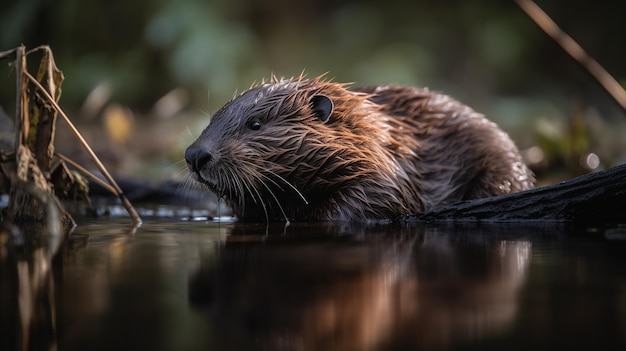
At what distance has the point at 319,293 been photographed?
1.65 meters

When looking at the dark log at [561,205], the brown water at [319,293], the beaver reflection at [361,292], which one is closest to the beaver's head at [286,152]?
the dark log at [561,205]

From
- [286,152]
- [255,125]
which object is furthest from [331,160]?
[255,125]

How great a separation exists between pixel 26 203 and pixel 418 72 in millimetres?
7007

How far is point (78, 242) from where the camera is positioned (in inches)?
104

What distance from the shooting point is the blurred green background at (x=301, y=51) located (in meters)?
9.30

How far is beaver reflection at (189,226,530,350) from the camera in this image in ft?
4.26

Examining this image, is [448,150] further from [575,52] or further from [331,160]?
[575,52]

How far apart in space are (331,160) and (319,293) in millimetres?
2087

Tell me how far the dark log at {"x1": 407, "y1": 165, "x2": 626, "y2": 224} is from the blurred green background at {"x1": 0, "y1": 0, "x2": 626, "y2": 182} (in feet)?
18.3

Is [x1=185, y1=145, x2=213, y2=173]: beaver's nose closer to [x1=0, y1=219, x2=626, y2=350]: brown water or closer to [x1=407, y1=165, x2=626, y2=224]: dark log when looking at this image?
[x1=0, y1=219, x2=626, y2=350]: brown water

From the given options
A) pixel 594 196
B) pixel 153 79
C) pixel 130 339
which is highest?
pixel 153 79

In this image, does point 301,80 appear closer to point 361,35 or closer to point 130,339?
point 130,339

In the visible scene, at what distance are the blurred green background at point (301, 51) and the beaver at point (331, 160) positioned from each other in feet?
16.3

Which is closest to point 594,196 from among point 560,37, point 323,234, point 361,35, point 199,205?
point 560,37
